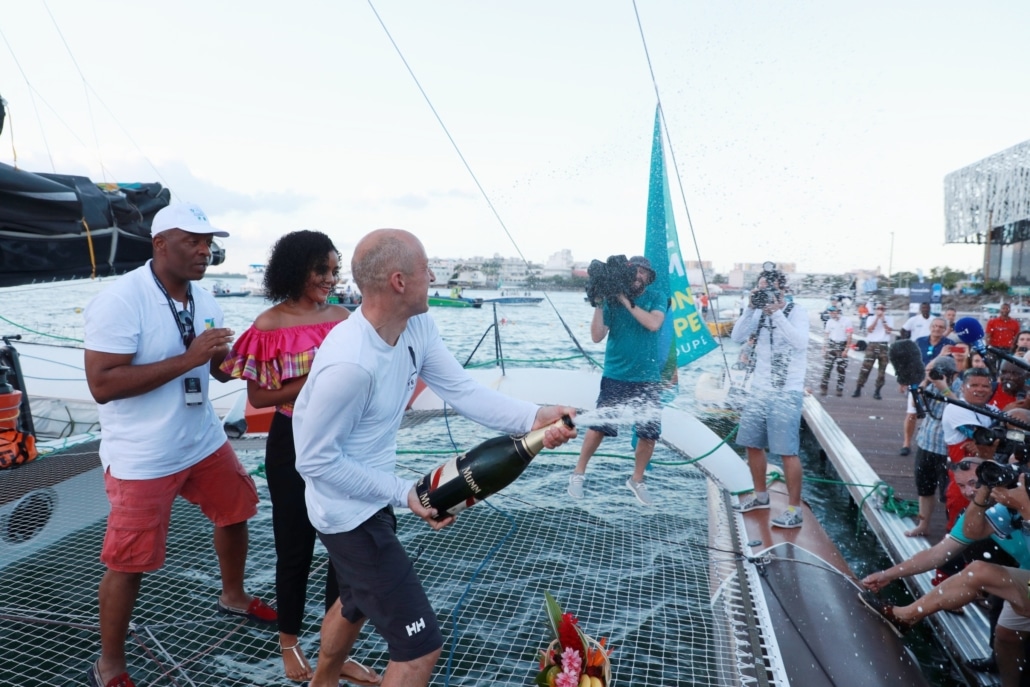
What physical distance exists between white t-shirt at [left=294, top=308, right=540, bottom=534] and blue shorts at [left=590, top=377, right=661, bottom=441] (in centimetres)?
239

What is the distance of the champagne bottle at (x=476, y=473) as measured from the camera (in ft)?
6.20

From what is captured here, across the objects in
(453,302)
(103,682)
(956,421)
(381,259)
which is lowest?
(453,302)

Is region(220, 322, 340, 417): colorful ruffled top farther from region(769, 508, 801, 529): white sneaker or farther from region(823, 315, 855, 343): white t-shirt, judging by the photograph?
region(823, 315, 855, 343): white t-shirt

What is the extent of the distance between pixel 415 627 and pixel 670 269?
4.49 metres

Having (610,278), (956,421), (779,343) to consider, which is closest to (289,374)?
(610,278)

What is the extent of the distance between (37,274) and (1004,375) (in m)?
6.74

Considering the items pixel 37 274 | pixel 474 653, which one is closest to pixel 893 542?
pixel 474 653

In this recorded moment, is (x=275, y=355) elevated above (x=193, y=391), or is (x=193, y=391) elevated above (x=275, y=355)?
(x=275, y=355)

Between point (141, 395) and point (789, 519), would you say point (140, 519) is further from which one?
point (789, 519)

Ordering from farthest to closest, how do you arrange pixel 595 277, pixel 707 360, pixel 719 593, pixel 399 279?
pixel 707 360
pixel 595 277
pixel 719 593
pixel 399 279

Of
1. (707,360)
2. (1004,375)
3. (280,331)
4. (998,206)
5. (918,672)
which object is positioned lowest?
(707,360)

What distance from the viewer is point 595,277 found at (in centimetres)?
446

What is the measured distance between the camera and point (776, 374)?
4.39 m

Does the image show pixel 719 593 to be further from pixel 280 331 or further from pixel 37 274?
pixel 37 274
